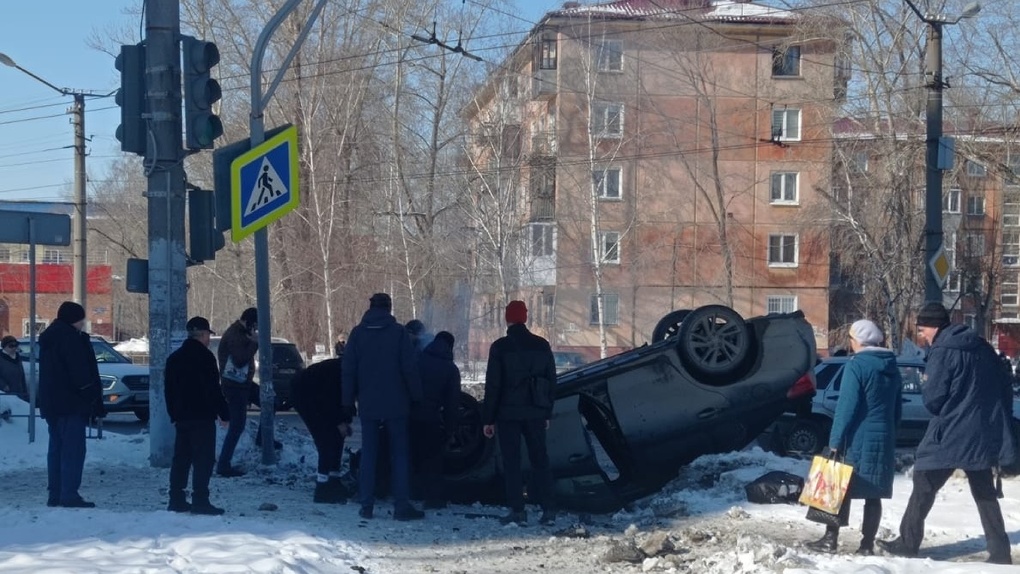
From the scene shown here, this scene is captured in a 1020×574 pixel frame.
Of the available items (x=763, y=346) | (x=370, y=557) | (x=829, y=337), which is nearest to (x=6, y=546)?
(x=370, y=557)

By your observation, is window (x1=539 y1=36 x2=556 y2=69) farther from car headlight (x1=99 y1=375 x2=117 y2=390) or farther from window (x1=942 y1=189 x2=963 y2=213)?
car headlight (x1=99 y1=375 x2=117 y2=390)

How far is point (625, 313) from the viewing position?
135 ft

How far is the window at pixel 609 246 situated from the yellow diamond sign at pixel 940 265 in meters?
20.8

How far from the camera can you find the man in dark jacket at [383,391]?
342 inches

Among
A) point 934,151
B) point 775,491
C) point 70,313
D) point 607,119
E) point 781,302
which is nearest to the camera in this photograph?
point 70,313

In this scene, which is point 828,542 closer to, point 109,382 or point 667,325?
point 667,325

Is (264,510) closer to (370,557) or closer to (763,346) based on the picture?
(370,557)

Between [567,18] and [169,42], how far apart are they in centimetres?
2733

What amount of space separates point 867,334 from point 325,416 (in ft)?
14.4

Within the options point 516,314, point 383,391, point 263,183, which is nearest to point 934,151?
point 516,314

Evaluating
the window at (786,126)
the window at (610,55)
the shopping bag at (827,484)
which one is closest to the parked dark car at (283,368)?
the window at (610,55)

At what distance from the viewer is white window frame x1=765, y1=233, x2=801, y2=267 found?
42.6 meters

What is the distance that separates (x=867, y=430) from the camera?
7512 mm

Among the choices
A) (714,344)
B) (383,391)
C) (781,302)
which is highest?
(714,344)
